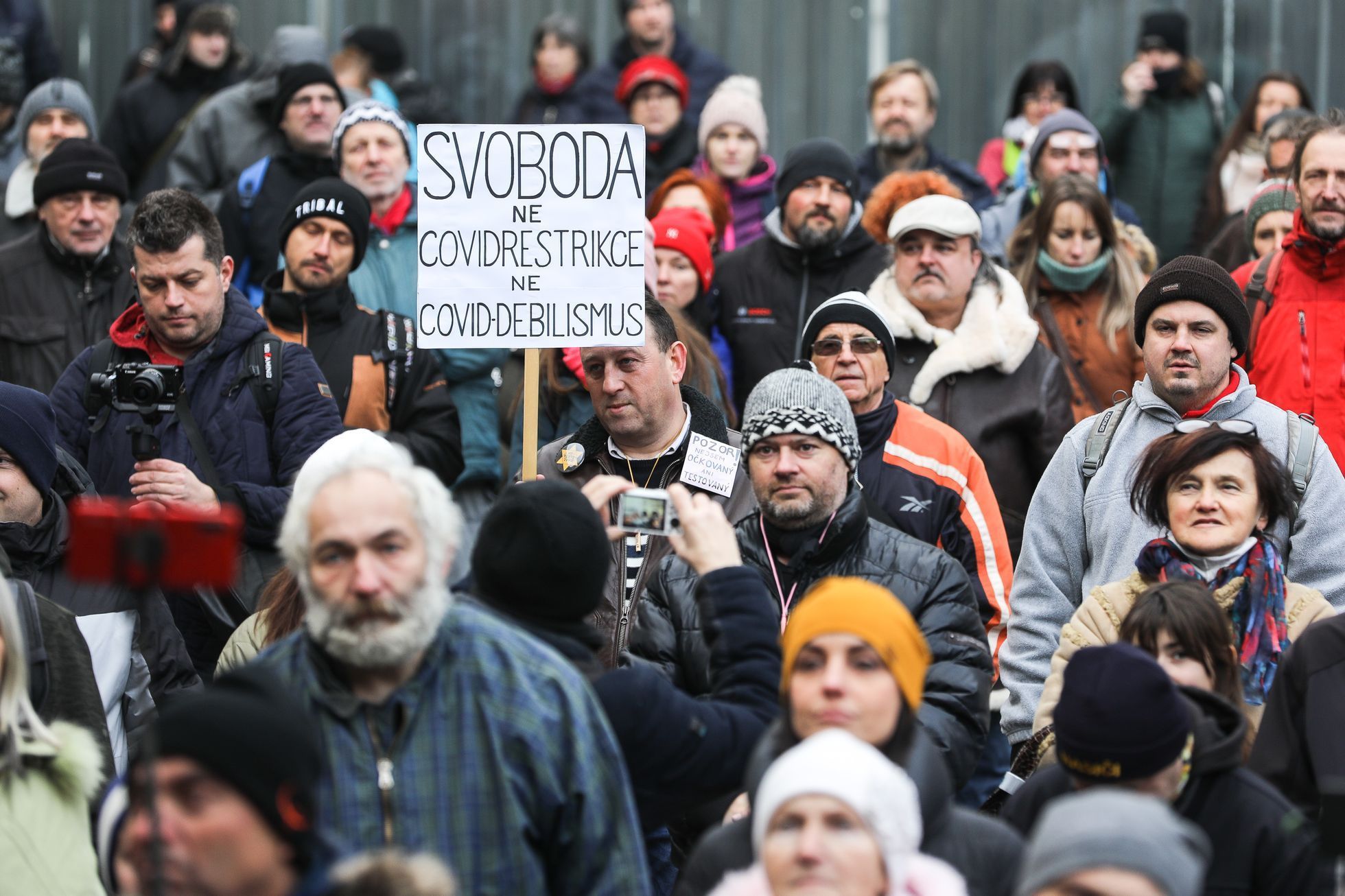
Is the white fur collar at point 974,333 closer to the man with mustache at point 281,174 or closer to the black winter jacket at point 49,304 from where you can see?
the man with mustache at point 281,174

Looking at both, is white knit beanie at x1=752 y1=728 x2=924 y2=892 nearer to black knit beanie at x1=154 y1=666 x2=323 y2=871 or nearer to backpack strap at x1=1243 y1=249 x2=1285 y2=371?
black knit beanie at x1=154 y1=666 x2=323 y2=871

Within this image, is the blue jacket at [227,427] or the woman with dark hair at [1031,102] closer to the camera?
the blue jacket at [227,427]

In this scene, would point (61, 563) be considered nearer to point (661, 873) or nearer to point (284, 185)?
point (661, 873)

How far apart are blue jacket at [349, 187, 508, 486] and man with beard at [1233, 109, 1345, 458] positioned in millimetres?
3282

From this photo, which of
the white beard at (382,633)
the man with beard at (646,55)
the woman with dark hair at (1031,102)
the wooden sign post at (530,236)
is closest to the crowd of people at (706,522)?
the white beard at (382,633)

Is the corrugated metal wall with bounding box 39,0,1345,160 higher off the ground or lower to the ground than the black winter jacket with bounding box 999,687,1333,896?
higher

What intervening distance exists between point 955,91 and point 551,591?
31.7 feet

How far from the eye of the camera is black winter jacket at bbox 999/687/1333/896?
4.51 metres

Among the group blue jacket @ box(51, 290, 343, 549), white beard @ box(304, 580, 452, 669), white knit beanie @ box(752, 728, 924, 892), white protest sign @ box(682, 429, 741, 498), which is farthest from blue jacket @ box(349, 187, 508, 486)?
white knit beanie @ box(752, 728, 924, 892)

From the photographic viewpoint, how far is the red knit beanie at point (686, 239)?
862cm

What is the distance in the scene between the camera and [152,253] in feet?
23.1

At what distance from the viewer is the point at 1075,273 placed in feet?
28.4

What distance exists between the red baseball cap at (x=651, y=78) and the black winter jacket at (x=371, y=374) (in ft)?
11.1

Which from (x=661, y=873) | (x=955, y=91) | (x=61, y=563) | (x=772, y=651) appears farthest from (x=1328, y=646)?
(x=955, y=91)
